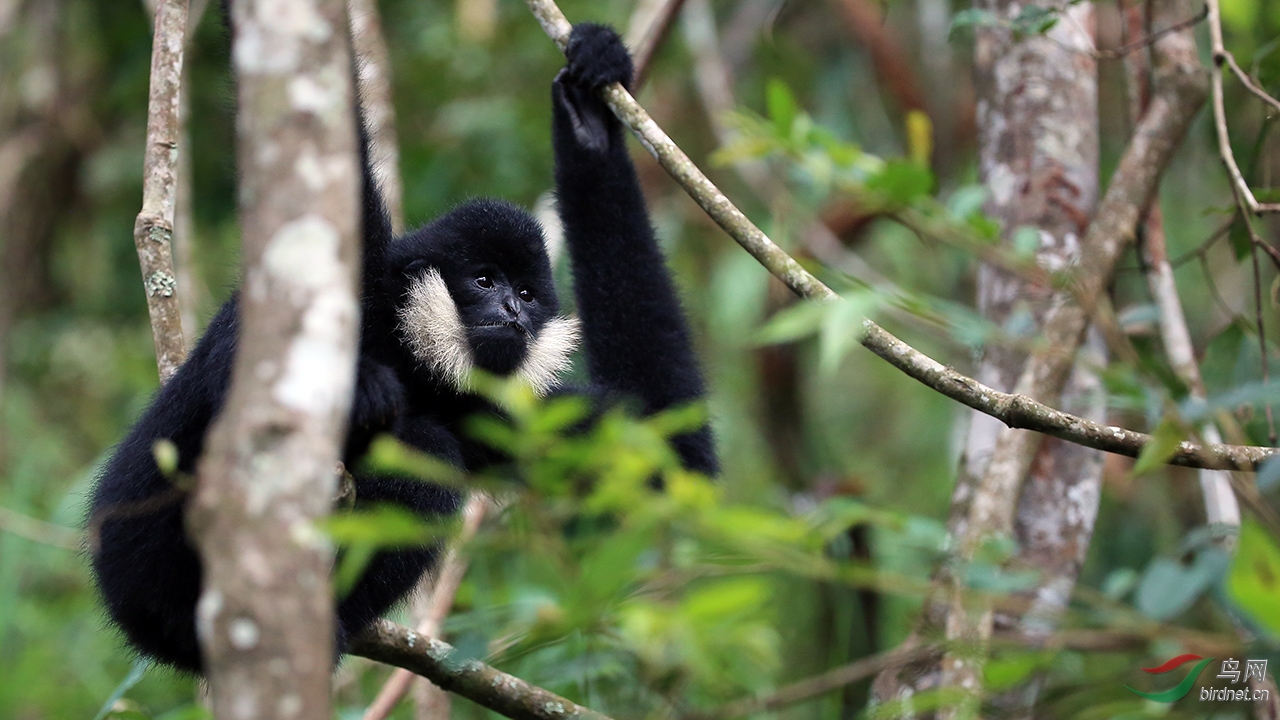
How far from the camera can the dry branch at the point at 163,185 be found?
3.31 metres

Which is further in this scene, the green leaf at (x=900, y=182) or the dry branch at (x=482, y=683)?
the green leaf at (x=900, y=182)

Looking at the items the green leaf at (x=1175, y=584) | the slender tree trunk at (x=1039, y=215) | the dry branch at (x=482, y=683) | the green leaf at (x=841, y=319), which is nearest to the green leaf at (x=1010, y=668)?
the green leaf at (x=1175, y=584)

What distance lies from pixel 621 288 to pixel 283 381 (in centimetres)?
293

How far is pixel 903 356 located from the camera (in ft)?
8.66

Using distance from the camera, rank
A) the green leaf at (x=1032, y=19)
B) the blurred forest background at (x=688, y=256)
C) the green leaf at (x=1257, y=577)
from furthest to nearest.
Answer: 1. the blurred forest background at (x=688, y=256)
2. the green leaf at (x=1032, y=19)
3. the green leaf at (x=1257, y=577)

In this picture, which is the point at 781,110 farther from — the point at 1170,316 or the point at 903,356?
the point at 1170,316

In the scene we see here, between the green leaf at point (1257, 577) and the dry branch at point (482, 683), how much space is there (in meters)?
2.03

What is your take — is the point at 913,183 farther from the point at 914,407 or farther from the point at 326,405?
the point at 914,407

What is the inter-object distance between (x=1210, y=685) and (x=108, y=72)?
25.8 ft

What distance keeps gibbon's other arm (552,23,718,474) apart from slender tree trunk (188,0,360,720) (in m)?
2.56

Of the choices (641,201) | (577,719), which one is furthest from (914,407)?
(577,719)

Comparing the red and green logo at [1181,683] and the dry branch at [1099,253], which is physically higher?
the dry branch at [1099,253]

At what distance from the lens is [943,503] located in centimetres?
795

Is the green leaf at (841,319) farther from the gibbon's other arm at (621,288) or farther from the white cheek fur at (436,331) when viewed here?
the gibbon's other arm at (621,288)
